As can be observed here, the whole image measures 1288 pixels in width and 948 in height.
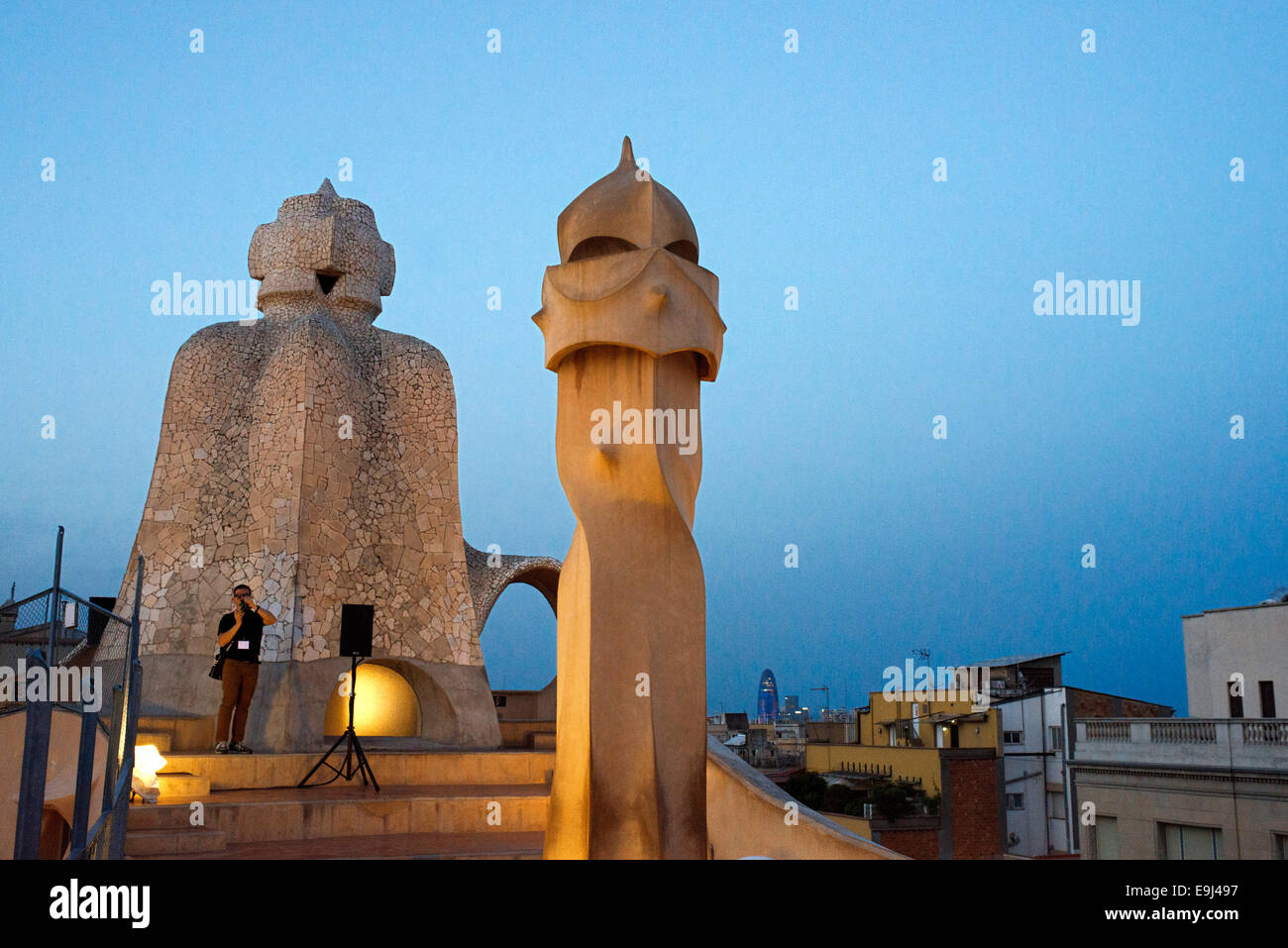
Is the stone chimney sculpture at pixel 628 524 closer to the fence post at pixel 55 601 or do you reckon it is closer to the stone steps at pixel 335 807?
the stone steps at pixel 335 807

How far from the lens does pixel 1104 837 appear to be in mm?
16688

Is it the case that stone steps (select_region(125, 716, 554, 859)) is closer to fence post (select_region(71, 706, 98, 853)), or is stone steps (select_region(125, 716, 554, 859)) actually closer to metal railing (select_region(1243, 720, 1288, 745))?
fence post (select_region(71, 706, 98, 853))

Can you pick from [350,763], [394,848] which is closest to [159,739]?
[350,763]

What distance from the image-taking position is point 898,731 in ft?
95.0

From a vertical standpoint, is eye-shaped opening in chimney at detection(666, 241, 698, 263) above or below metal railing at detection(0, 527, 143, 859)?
above

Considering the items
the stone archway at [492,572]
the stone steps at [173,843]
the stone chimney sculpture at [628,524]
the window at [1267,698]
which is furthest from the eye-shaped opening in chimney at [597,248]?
the window at [1267,698]

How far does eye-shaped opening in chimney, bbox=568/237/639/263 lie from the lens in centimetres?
588

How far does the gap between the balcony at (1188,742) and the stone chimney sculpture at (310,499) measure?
10246mm

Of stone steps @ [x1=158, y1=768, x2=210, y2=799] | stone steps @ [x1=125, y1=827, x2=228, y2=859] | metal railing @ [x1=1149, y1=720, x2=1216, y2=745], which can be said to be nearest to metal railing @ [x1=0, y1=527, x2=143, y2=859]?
stone steps @ [x1=125, y1=827, x2=228, y2=859]

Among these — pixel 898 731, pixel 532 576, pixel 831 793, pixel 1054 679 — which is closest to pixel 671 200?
pixel 532 576

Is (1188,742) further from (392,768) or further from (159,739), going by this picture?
(159,739)

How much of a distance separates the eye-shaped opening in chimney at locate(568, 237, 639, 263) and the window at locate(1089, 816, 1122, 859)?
14552 mm

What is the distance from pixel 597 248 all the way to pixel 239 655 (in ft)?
17.5
